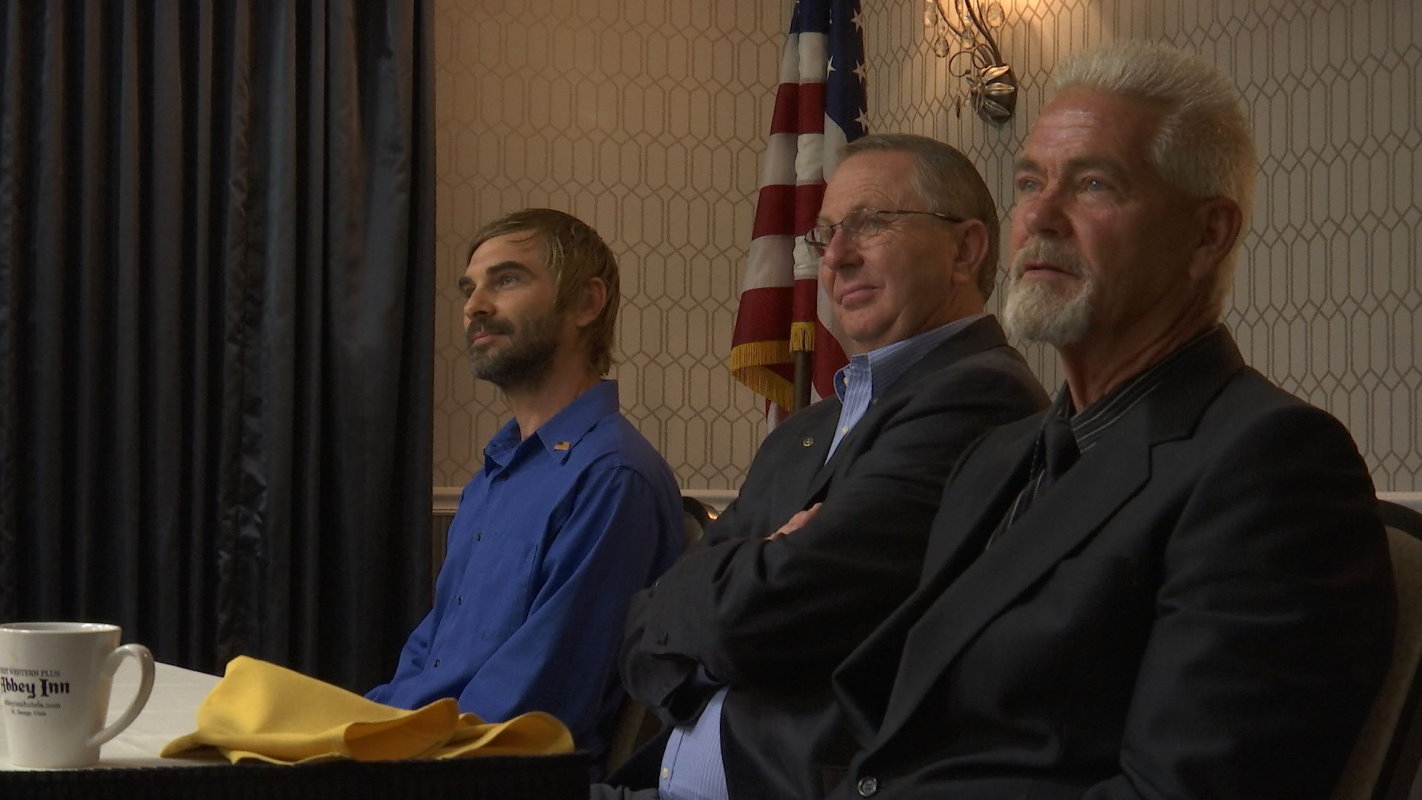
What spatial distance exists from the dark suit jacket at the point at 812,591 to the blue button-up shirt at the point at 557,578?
0.27 meters

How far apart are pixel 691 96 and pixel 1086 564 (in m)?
3.36

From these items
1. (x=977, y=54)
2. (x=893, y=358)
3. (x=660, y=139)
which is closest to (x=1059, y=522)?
(x=893, y=358)

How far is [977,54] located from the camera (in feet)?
11.9

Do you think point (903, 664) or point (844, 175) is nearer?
point (903, 664)

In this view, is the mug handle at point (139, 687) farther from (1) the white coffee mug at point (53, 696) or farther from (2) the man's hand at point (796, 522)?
(2) the man's hand at point (796, 522)

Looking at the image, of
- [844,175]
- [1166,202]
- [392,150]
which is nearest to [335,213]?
[392,150]

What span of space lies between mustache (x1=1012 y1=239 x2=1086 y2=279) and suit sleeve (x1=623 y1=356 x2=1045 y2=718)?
1.00ft

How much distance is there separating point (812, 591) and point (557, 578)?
0.67 m

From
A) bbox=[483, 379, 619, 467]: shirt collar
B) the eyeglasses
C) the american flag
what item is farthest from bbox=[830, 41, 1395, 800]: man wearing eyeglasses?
the american flag

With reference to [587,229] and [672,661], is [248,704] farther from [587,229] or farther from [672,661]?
[587,229]

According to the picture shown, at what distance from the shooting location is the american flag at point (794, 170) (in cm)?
389

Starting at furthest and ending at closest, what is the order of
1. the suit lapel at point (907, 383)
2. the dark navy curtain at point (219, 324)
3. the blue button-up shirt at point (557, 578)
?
1. the dark navy curtain at point (219, 324)
2. the blue button-up shirt at point (557, 578)
3. the suit lapel at point (907, 383)

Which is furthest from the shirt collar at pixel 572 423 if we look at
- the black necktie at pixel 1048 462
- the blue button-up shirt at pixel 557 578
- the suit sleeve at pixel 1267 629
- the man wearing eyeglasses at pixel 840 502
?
the suit sleeve at pixel 1267 629

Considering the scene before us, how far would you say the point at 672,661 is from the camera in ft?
6.22
